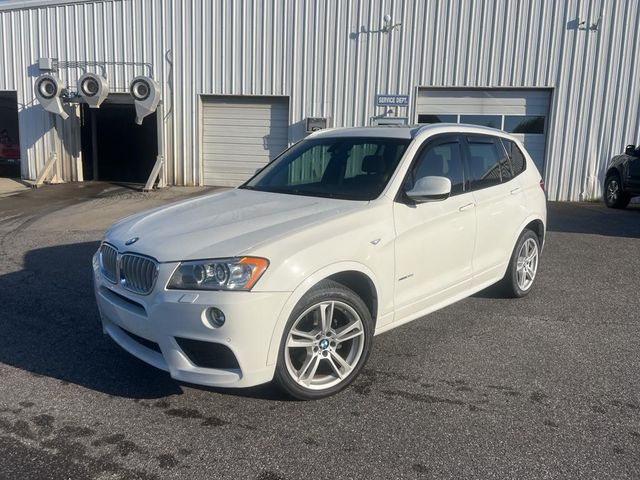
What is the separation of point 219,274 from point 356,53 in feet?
41.3

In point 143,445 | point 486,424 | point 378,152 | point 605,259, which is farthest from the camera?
point 605,259

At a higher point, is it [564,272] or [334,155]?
[334,155]

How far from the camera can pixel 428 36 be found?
14.2m

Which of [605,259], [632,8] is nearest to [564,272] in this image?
[605,259]

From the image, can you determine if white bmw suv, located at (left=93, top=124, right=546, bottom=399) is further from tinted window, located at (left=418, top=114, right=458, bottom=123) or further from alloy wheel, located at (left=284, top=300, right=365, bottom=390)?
tinted window, located at (left=418, top=114, right=458, bottom=123)

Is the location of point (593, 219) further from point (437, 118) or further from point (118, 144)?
point (118, 144)

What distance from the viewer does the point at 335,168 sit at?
183 inches

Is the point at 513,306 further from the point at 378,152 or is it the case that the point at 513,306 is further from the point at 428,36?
the point at 428,36

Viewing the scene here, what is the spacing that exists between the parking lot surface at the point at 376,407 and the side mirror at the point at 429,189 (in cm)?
120

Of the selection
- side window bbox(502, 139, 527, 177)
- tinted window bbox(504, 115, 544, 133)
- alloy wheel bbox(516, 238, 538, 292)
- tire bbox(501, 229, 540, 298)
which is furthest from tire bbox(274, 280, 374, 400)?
tinted window bbox(504, 115, 544, 133)

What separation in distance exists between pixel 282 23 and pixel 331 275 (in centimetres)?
1285

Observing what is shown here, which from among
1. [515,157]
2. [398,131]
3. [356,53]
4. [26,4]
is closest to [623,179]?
[356,53]

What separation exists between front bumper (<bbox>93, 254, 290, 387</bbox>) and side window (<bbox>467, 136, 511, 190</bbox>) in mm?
2470

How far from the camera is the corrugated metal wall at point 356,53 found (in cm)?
1373
